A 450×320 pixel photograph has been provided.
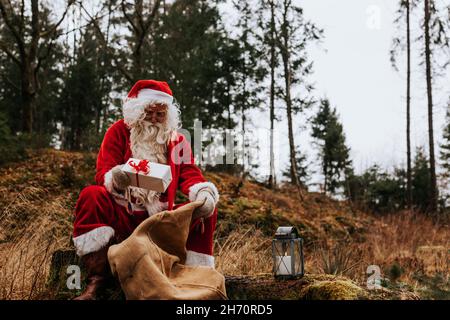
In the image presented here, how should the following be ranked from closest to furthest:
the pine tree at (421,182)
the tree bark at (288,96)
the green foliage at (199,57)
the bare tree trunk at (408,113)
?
the tree bark at (288,96), the green foliage at (199,57), the bare tree trunk at (408,113), the pine tree at (421,182)

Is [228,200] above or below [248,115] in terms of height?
below

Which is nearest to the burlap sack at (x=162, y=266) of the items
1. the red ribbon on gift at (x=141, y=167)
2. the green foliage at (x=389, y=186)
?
the red ribbon on gift at (x=141, y=167)

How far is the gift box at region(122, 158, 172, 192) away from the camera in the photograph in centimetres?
280

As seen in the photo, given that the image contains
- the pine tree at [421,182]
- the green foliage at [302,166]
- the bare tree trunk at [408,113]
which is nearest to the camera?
the bare tree trunk at [408,113]

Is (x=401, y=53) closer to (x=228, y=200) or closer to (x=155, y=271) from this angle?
(x=228, y=200)

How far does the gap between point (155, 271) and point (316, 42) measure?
11.6m

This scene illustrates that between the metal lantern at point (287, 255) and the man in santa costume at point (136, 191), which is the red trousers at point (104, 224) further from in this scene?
the metal lantern at point (287, 255)

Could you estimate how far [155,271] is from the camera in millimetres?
2377

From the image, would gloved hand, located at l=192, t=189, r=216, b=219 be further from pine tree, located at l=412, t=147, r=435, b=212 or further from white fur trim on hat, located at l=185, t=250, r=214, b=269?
pine tree, located at l=412, t=147, r=435, b=212

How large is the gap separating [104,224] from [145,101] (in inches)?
36.8

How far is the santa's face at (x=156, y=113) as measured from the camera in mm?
3369

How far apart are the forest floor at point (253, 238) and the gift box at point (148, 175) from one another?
767 mm
